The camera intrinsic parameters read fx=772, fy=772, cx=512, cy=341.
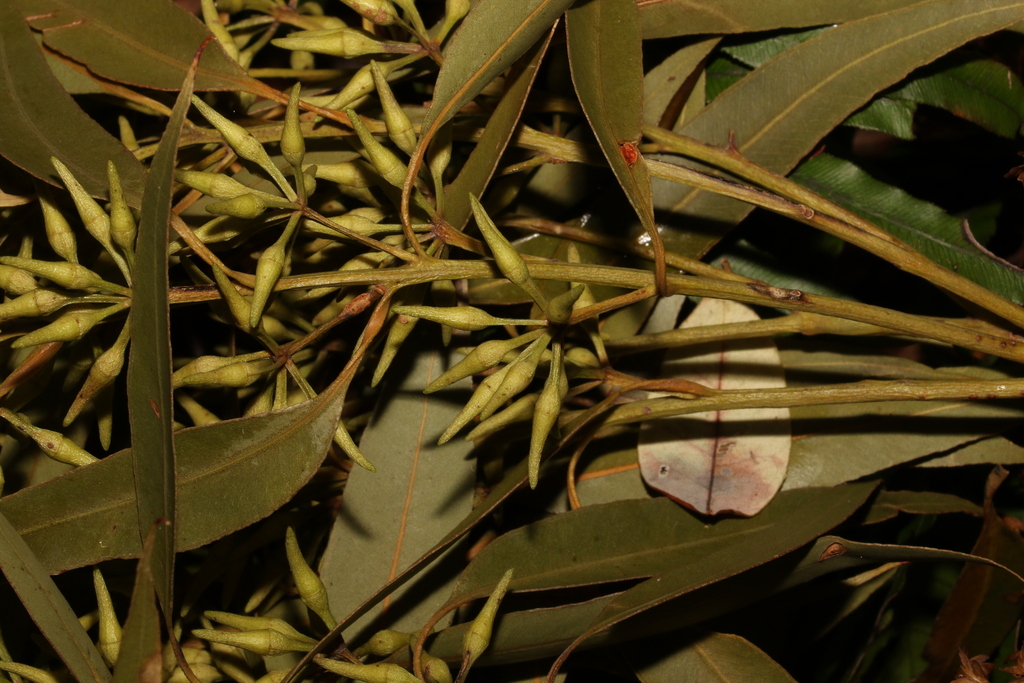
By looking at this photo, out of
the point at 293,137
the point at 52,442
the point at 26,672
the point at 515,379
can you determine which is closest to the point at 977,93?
the point at 515,379

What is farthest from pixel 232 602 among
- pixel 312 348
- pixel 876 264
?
pixel 876 264

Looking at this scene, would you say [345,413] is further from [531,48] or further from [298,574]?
[531,48]

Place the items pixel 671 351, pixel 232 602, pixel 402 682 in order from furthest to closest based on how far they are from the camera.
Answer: pixel 232 602
pixel 671 351
pixel 402 682

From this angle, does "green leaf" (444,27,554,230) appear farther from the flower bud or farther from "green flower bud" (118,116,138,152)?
"green flower bud" (118,116,138,152)

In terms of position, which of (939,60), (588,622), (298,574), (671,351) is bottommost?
(588,622)

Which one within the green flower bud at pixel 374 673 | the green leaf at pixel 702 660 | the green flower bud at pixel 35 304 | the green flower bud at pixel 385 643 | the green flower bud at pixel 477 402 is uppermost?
the green flower bud at pixel 35 304

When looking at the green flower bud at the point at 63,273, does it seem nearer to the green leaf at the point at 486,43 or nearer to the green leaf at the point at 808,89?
the green leaf at the point at 486,43

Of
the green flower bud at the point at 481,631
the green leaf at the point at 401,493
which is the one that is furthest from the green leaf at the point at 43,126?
the green flower bud at the point at 481,631

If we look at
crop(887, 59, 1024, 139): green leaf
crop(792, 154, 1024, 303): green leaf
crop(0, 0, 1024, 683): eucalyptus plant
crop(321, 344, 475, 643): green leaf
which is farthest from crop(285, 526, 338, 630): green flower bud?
crop(887, 59, 1024, 139): green leaf
